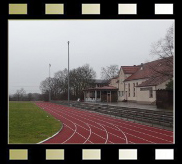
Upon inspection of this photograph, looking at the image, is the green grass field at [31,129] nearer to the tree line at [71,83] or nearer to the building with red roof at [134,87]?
the building with red roof at [134,87]

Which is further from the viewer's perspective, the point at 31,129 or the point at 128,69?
the point at 128,69

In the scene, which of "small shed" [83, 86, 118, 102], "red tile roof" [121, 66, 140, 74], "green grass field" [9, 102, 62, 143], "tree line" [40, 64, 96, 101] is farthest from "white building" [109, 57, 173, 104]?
"green grass field" [9, 102, 62, 143]

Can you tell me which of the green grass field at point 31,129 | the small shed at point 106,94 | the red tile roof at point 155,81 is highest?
the red tile roof at point 155,81

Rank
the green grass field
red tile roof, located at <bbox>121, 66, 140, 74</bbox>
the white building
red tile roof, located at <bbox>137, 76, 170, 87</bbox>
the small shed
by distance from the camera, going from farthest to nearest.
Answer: red tile roof, located at <bbox>121, 66, 140, 74</bbox>
the small shed
red tile roof, located at <bbox>137, 76, 170, 87</bbox>
the white building
the green grass field

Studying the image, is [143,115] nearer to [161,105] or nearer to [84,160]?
[161,105]

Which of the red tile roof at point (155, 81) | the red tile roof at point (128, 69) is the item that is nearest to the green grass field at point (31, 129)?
the red tile roof at point (155, 81)

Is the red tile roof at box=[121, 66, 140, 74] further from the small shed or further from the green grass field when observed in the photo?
the green grass field

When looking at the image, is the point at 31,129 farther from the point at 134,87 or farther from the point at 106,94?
the point at 106,94

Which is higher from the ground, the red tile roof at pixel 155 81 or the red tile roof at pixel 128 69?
the red tile roof at pixel 128 69

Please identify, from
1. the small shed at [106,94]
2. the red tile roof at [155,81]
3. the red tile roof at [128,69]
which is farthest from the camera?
the red tile roof at [128,69]

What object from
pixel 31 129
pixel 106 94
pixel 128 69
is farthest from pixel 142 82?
pixel 31 129

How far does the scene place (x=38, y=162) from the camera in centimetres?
541

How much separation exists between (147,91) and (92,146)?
30.3 m
